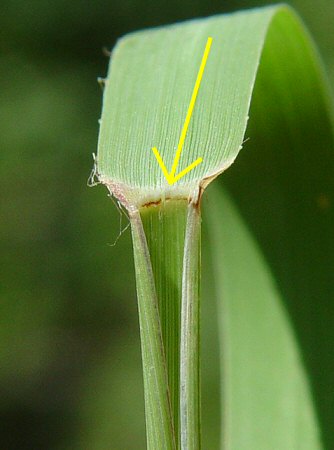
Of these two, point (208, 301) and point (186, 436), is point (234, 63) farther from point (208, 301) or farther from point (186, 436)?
point (208, 301)

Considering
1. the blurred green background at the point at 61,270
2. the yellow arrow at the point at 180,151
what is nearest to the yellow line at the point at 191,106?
the yellow arrow at the point at 180,151

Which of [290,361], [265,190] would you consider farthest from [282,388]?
[265,190]

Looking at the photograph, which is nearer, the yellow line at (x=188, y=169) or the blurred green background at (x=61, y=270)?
the yellow line at (x=188, y=169)

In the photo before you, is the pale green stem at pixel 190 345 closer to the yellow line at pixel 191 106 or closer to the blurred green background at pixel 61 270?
the yellow line at pixel 191 106

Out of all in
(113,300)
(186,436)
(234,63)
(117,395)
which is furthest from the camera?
(113,300)

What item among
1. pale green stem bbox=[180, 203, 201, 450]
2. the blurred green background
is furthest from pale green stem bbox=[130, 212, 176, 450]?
→ the blurred green background

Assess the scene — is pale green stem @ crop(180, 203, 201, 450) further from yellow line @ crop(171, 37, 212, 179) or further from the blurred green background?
the blurred green background

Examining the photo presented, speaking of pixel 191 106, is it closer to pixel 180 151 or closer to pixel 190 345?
pixel 180 151
